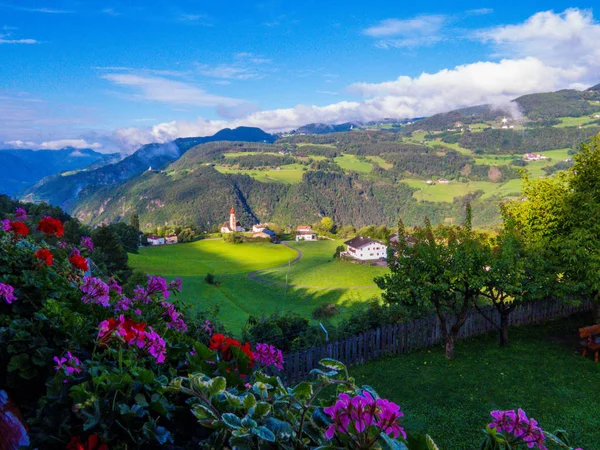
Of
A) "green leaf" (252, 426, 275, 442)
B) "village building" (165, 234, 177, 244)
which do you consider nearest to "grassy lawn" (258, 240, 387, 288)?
"village building" (165, 234, 177, 244)

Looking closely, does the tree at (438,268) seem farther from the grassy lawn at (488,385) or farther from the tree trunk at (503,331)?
the tree trunk at (503,331)

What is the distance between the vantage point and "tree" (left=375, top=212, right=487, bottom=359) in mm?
8820

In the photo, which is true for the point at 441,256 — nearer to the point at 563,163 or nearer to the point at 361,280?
the point at 361,280

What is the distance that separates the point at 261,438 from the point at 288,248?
6940 centimetres

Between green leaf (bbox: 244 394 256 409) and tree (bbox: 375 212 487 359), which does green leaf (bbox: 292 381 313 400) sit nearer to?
green leaf (bbox: 244 394 256 409)

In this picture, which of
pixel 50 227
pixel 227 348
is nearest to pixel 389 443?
pixel 227 348

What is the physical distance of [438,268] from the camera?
914 centimetres

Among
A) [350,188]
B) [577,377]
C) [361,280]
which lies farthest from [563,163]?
[577,377]

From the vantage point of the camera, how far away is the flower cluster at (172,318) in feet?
8.87

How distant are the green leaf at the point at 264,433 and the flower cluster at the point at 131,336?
2.60ft

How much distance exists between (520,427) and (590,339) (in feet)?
33.0

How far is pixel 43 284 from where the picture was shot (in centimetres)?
262

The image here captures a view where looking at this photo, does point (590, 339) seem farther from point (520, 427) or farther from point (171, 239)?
point (171, 239)

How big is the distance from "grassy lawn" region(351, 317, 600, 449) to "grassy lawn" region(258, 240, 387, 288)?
29.0 metres
